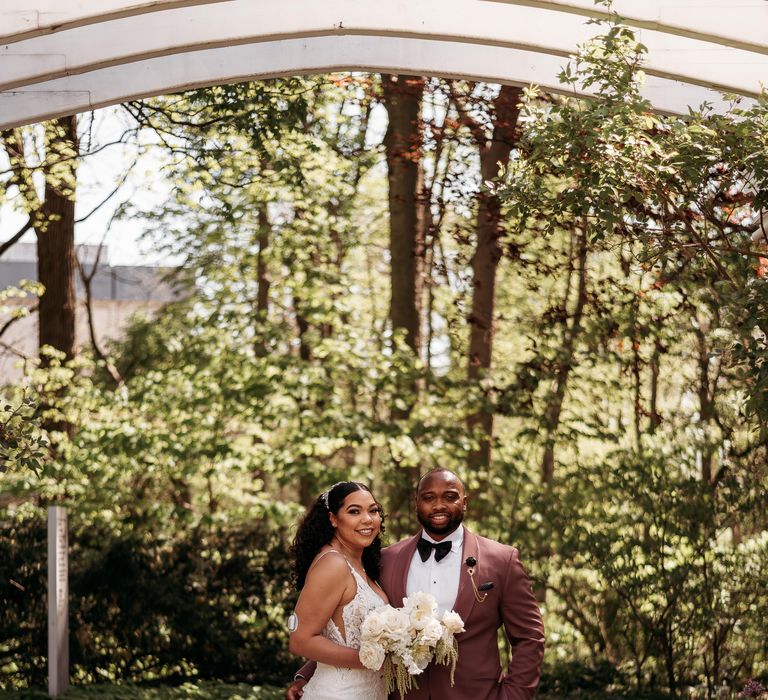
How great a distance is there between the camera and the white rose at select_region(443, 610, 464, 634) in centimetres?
437

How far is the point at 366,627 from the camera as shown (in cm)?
433

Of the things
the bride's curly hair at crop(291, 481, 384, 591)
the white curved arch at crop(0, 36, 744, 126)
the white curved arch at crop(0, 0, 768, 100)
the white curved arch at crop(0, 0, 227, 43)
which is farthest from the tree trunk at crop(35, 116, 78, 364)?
the bride's curly hair at crop(291, 481, 384, 591)

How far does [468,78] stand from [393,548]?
355cm

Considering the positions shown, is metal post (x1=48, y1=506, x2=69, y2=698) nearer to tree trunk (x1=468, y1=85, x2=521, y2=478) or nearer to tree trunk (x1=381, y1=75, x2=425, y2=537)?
tree trunk (x1=468, y1=85, x2=521, y2=478)

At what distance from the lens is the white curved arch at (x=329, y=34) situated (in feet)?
21.2

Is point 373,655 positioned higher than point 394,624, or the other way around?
point 394,624

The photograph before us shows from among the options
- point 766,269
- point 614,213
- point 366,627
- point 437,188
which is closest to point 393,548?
point 366,627

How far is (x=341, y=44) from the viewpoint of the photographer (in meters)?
7.13

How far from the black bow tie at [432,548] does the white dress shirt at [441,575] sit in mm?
16

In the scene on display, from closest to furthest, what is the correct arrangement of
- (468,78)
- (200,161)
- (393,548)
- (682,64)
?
(393,548)
(682,64)
(468,78)
(200,161)

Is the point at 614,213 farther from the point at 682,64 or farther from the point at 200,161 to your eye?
the point at 200,161

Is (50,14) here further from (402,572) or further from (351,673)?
(351,673)

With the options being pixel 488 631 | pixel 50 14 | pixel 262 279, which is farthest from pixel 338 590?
pixel 262 279

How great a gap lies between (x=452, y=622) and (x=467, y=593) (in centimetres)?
35
